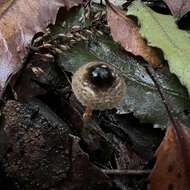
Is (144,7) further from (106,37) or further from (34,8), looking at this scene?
(34,8)

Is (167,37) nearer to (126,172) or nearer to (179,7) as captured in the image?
(179,7)

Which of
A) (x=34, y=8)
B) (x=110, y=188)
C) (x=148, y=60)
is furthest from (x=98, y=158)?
(x=34, y=8)

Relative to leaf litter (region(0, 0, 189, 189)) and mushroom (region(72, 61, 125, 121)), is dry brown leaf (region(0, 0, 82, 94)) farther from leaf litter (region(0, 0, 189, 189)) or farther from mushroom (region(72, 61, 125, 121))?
mushroom (region(72, 61, 125, 121))

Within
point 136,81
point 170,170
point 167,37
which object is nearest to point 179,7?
point 167,37

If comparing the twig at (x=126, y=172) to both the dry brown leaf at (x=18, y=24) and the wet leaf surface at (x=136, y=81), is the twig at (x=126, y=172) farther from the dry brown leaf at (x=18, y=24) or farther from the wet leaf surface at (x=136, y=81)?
the dry brown leaf at (x=18, y=24)

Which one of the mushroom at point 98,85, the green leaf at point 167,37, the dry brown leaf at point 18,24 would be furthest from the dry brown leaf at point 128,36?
the mushroom at point 98,85
